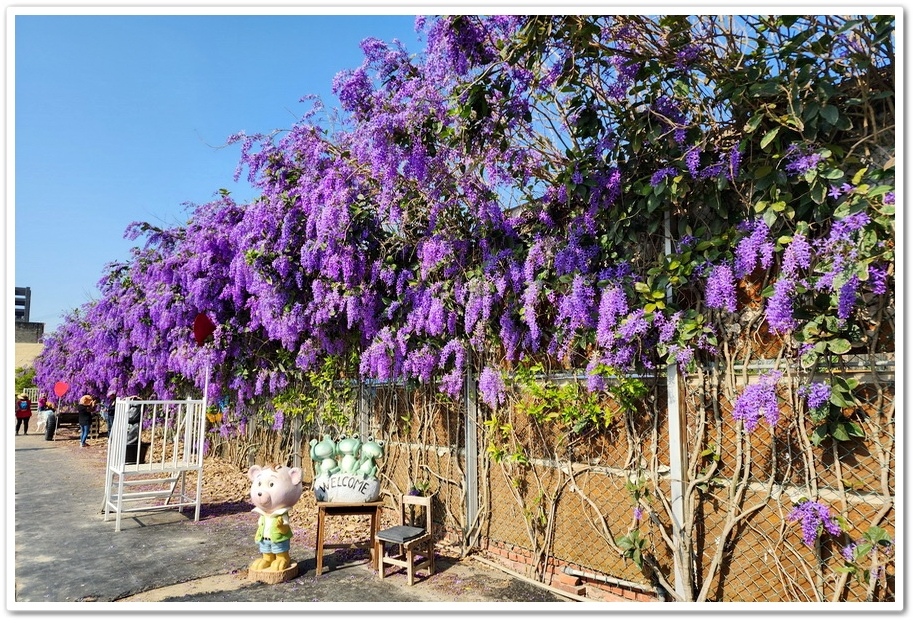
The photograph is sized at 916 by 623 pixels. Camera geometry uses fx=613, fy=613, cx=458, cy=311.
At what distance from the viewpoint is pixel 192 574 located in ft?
14.5

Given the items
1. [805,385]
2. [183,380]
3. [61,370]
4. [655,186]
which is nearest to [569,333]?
[655,186]

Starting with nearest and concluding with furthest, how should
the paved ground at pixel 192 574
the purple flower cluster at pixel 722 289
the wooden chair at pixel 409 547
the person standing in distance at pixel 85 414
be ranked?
the purple flower cluster at pixel 722 289
the paved ground at pixel 192 574
the wooden chair at pixel 409 547
the person standing in distance at pixel 85 414

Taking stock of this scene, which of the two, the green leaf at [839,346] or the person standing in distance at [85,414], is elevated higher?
the green leaf at [839,346]

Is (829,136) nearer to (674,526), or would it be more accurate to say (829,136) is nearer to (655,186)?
(655,186)

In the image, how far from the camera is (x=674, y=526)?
3.39 m

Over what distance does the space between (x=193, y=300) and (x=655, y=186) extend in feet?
21.3

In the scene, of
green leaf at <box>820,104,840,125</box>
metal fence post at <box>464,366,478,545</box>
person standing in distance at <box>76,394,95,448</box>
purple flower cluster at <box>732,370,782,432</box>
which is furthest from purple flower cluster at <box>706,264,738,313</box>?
person standing in distance at <box>76,394,95,448</box>

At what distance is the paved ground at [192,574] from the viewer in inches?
152

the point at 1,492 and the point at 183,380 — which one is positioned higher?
the point at 183,380

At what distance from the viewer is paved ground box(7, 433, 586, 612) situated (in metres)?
3.87

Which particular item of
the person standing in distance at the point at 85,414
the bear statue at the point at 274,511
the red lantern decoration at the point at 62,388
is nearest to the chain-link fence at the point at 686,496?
the bear statue at the point at 274,511

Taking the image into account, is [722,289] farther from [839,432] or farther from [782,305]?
[839,432]

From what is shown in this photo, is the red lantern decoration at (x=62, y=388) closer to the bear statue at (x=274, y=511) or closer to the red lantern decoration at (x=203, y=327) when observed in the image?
the red lantern decoration at (x=203, y=327)

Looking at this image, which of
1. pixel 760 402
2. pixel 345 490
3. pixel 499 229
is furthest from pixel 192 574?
pixel 760 402
